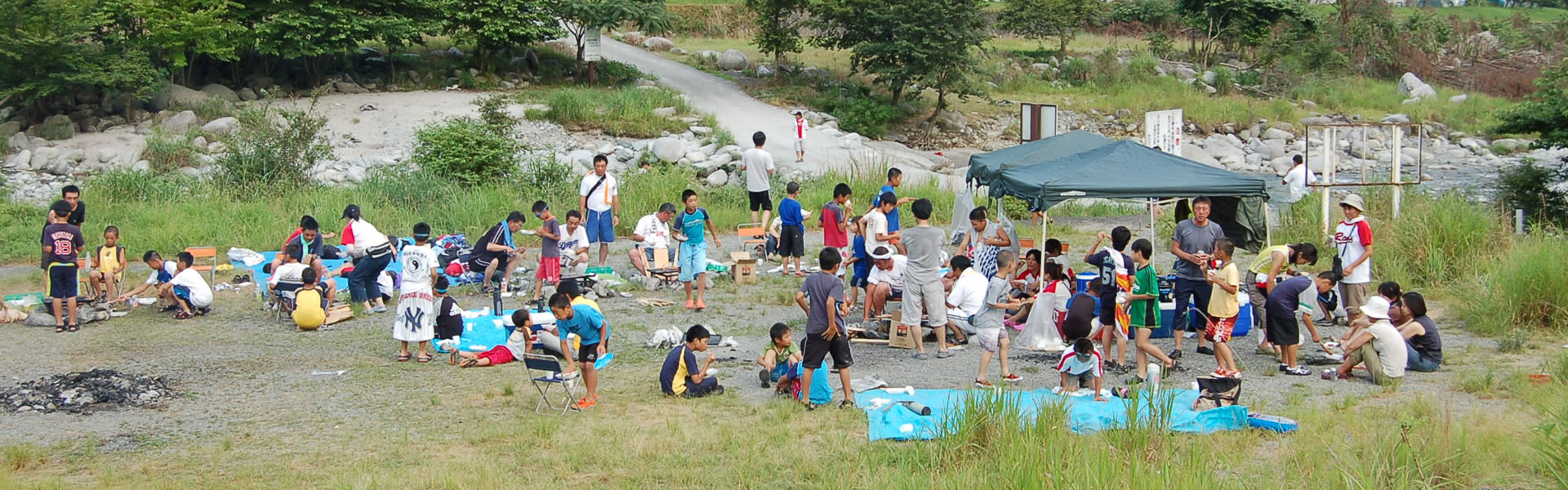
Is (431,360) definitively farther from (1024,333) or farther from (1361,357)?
(1361,357)

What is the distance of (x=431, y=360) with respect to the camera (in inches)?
424

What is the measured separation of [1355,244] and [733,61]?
2674cm

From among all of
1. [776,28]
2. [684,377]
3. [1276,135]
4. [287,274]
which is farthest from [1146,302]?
[1276,135]

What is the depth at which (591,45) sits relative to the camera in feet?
102

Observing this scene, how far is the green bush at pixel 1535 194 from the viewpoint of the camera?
60.4ft

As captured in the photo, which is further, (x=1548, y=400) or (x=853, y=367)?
(x=853, y=367)

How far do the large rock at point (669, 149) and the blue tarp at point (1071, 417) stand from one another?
15.3 meters

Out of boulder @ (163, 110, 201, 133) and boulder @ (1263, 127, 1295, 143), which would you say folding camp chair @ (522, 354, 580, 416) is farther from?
boulder @ (1263, 127, 1295, 143)

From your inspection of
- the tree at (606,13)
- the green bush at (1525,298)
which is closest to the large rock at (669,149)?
the tree at (606,13)

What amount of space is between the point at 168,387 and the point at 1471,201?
16930 millimetres

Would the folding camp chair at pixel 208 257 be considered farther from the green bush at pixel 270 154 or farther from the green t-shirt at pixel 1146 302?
the green t-shirt at pixel 1146 302

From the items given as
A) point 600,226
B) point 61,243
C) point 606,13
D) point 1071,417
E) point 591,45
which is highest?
point 606,13

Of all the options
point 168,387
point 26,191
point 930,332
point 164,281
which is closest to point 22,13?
point 26,191

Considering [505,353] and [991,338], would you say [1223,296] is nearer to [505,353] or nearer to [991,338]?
[991,338]
